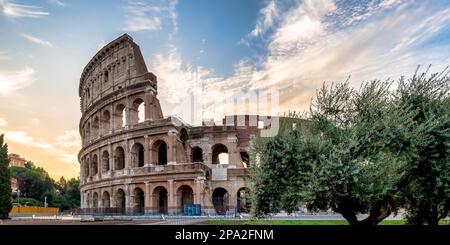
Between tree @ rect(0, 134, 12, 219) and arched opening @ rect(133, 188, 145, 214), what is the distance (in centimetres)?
1043

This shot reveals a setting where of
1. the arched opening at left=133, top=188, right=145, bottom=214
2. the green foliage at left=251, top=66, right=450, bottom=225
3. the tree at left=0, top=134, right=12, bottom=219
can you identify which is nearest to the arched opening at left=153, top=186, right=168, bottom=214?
the arched opening at left=133, top=188, right=145, bottom=214

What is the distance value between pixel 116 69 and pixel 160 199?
565 inches

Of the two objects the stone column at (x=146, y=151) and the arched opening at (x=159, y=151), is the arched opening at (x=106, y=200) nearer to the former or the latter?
the arched opening at (x=159, y=151)

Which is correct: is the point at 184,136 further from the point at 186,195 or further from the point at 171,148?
the point at 186,195

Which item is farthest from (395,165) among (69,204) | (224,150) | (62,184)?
(62,184)

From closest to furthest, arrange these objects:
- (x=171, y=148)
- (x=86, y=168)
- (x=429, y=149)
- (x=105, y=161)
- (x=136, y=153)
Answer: (x=429, y=149), (x=171, y=148), (x=136, y=153), (x=105, y=161), (x=86, y=168)

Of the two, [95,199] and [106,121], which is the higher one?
[106,121]

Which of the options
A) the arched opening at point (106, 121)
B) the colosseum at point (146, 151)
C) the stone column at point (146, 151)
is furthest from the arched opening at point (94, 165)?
the stone column at point (146, 151)

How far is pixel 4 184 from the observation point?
32.2 m

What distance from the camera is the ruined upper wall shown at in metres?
37.8

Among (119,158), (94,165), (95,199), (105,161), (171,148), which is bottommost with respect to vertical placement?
(95,199)

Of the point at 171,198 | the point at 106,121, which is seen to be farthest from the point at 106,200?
the point at 171,198

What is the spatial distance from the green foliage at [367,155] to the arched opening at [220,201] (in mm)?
21690

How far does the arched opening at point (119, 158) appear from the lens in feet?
125
